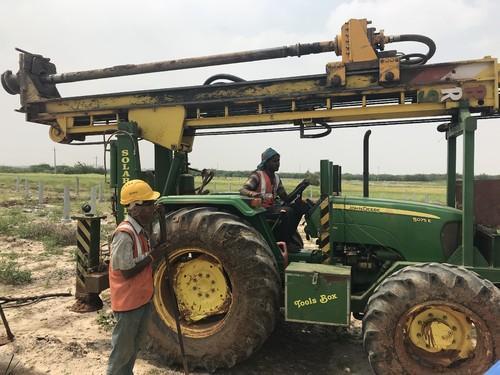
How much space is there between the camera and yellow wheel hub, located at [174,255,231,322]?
14.7 ft

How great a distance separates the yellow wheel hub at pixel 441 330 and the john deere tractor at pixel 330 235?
0.01 meters

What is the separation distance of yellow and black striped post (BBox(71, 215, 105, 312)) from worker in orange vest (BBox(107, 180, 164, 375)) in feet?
5.73

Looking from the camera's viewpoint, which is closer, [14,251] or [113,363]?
[113,363]

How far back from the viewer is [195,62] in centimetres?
512

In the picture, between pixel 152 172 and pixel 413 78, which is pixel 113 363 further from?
pixel 413 78

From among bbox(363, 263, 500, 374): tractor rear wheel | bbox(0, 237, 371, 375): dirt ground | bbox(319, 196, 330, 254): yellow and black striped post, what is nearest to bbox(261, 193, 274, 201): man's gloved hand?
bbox(319, 196, 330, 254): yellow and black striped post

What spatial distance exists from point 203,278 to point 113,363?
1.30 m

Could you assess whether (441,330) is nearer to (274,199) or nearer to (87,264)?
(274,199)

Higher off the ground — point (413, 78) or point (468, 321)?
point (413, 78)

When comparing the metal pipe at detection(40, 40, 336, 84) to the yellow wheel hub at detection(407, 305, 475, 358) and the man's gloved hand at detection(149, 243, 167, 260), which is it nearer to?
the man's gloved hand at detection(149, 243, 167, 260)

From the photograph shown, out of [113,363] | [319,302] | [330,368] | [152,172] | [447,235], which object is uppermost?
[152,172]

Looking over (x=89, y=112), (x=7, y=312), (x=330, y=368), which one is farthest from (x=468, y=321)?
(x=7, y=312)

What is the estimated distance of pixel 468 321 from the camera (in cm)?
370

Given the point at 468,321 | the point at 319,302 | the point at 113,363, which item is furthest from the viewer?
the point at 319,302
